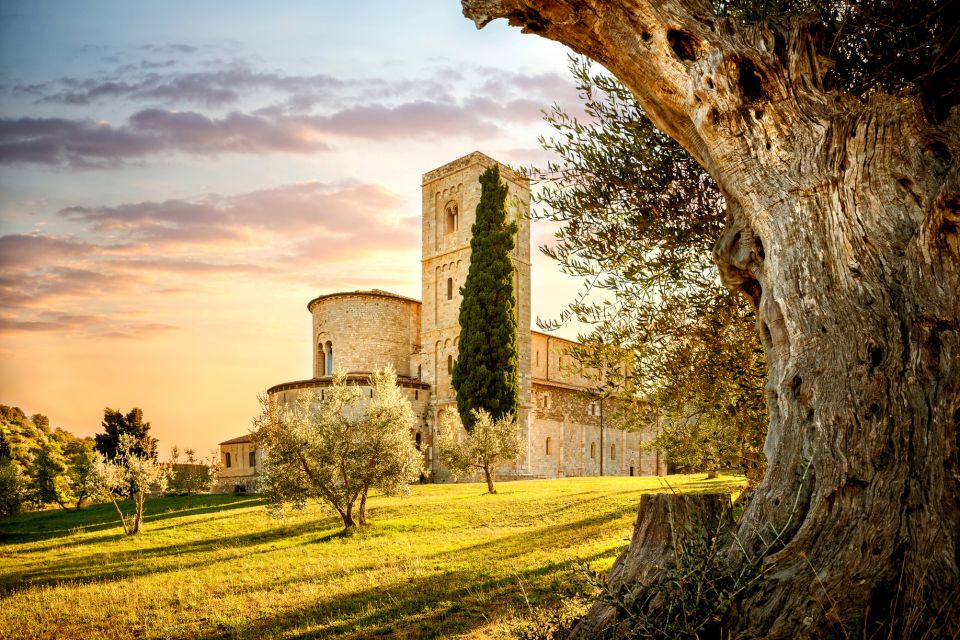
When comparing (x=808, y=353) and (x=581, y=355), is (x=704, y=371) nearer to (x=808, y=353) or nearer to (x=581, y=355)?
(x=581, y=355)

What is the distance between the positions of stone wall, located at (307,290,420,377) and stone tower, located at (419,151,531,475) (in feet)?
5.14

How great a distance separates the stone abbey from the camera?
41.8 m

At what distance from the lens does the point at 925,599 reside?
132 inches

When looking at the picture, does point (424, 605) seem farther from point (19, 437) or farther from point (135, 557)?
point (19, 437)

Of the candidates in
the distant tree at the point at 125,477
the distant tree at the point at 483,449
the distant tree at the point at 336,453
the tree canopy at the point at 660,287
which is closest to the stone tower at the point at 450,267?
the distant tree at the point at 483,449

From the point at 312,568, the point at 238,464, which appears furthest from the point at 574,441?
the point at 312,568

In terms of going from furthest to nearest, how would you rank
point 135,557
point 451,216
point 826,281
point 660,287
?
point 451,216 → point 135,557 → point 660,287 → point 826,281

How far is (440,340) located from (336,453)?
25.2m

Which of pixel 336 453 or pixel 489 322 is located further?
pixel 489 322

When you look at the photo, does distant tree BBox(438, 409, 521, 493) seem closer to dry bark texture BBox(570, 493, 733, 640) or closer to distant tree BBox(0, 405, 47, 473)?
distant tree BBox(0, 405, 47, 473)

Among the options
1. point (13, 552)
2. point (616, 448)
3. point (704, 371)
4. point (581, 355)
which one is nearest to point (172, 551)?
point (13, 552)

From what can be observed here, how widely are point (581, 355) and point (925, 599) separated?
5.38 metres

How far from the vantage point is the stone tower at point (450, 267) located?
42.2 metres

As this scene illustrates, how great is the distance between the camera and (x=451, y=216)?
46.5 metres
